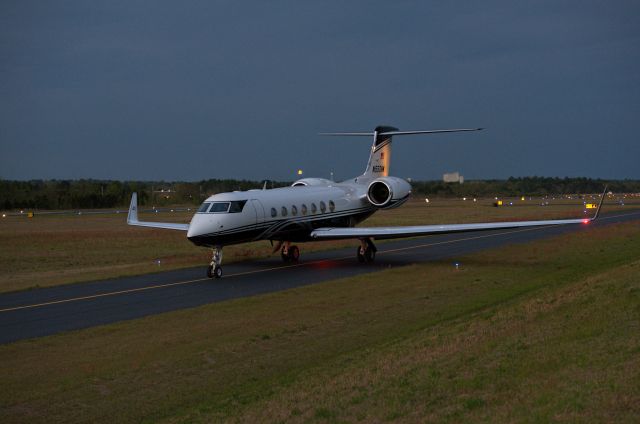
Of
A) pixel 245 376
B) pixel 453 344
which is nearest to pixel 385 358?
pixel 453 344

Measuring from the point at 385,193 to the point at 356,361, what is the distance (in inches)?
814

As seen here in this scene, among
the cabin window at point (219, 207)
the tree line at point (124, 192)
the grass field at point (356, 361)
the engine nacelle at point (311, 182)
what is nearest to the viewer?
the grass field at point (356, 361)

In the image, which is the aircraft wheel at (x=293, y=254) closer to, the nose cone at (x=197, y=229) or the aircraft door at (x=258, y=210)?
the aircraft door at (x=258, y=210)

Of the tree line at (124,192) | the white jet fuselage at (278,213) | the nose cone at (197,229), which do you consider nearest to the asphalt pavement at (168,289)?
the white jet fuselage at (278,213)

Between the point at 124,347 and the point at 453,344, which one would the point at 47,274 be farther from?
the point at 453,344

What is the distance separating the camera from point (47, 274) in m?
27.0

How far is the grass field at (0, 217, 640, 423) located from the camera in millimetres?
9055

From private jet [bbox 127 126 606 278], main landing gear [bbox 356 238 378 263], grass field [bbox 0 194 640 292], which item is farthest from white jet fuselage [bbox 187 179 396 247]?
grass field [bbox 0 194 640 292]

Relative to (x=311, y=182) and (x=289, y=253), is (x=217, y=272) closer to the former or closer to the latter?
(x=289, y=253)

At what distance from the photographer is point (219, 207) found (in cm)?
2544

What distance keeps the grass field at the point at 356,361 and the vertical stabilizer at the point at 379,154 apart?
16310 mm

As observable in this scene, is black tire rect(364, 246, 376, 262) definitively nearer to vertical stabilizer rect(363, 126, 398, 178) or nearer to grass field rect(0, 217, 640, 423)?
vertical stabilizer rect(363, 126, 398, 178)

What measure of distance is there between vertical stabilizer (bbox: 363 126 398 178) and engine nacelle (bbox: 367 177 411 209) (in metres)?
2.91

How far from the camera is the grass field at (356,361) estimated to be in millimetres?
9055
